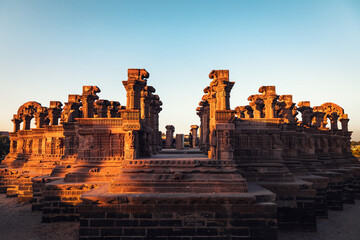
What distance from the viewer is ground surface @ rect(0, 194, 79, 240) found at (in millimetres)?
10086

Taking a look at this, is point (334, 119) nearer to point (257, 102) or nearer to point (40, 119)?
point (257, 102)

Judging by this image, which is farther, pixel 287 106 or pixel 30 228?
pixel 287 106

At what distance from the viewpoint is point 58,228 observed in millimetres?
10922

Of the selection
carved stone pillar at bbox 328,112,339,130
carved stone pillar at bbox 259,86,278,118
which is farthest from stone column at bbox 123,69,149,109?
carved stone pillar at bbox 328,112,339,130

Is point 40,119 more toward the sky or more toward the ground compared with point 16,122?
more toward the sky

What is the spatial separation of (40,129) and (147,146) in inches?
553

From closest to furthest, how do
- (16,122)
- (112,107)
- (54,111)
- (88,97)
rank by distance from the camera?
(88,97)
(112,107)
(54,111)
(16,122)

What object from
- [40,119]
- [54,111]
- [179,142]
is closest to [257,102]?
[179,142]

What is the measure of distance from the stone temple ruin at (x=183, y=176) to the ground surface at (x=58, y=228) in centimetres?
52

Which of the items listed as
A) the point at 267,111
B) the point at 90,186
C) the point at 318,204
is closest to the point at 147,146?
the point at 90,186

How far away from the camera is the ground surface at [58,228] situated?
1027 cm

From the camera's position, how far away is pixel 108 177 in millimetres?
11797

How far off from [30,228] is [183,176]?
29.0 feet

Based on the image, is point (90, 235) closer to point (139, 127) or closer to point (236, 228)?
point (139, 127)
